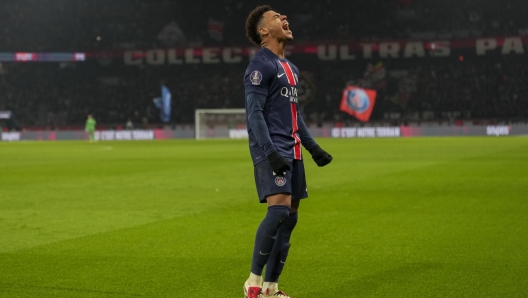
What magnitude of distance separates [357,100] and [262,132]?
162 feet

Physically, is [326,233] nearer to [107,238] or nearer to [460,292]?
[107,238]

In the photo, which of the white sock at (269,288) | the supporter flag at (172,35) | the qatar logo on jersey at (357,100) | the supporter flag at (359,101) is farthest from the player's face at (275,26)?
the supporter flag at (172,35)

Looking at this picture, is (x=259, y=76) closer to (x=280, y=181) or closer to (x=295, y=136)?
(x=295, y=136)

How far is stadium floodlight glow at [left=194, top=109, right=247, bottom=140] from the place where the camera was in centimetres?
5166

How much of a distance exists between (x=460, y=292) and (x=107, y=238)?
14.4 feet

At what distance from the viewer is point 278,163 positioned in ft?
16.1

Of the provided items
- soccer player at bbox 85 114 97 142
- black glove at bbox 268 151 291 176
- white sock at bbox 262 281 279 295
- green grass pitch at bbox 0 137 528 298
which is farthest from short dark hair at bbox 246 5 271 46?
soccer player at bbox 85 114 97 142

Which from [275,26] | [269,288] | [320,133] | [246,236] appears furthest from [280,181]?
[320,133]

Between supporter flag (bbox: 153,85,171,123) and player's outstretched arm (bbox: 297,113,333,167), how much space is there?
4958 centimetres

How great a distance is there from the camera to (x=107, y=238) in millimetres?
A: 8633

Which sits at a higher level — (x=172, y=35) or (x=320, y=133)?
(x=172, y=35)

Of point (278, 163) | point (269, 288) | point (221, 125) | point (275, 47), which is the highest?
point (275, 47)

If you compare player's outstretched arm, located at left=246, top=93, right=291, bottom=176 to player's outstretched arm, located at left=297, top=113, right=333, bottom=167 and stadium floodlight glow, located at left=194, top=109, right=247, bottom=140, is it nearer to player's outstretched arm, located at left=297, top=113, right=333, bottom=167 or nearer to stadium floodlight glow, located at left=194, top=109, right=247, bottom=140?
player's outstretched arm, located at left=297, top=113, right=333, bottom=167

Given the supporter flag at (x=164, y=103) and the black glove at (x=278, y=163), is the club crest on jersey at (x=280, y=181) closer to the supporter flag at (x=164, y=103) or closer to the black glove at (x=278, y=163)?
the black glove at (x=278, y=163)
